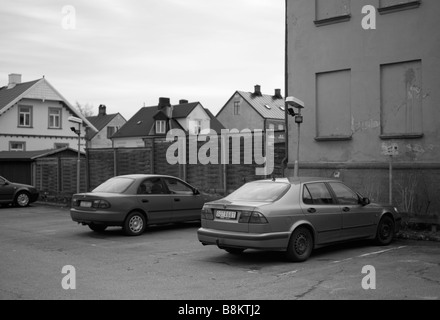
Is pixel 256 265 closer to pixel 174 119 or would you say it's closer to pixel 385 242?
pixel 385 242

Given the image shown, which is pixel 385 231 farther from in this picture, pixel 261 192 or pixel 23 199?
pixel 23 199

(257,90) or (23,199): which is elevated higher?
(257,90)

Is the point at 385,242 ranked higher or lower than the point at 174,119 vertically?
lower

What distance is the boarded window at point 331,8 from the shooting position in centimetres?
1568

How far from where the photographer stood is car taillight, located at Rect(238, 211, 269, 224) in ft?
30.0

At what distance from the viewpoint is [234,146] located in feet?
61.1

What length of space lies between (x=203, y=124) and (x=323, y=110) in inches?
2070

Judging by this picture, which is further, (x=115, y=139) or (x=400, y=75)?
(x=115, y=139)

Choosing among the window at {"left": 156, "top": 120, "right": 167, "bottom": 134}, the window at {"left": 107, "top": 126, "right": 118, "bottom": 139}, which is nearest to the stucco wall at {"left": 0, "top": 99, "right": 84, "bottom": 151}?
the window at {"left": 156, "top": 120, "right": 167, "bottom": 134}

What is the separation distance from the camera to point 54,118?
44750 mm

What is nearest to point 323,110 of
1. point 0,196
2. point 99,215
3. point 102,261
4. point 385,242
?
point 385,242

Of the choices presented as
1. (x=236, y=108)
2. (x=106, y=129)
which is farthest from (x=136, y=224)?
(x=106, y=129)

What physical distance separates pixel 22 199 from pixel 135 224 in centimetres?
1302

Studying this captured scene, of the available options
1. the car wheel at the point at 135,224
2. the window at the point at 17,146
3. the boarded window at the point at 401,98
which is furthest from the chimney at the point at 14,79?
the boarded window at the point at 401,98
